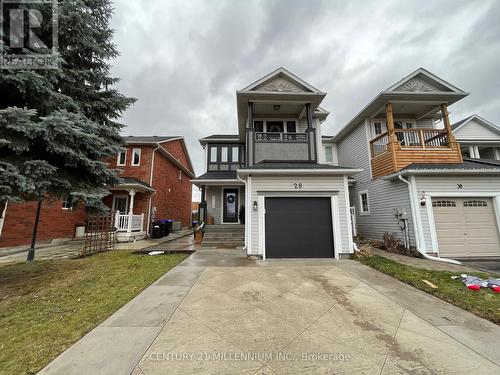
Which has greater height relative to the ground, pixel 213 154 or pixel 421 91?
pixel 421 91

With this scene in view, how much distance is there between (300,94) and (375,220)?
764 centimetres

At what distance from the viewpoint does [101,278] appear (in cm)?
522

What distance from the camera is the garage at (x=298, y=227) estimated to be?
24.9 ft

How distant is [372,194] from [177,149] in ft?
53.8

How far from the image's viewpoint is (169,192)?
17438mm

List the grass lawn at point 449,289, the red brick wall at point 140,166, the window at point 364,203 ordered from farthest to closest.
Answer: the red brick wall at point 140,166 → the window at point 364,203 → the grass lawn at point 449,289

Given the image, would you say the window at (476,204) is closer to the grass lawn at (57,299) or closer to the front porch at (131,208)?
the grass lawn at (57,299)

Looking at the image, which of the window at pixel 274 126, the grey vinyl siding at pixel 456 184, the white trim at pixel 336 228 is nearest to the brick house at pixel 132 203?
the window at pixel 274 126

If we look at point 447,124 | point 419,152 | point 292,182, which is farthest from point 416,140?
point 292,182

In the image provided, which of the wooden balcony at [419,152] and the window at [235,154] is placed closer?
the wooden balcony at [419,152]

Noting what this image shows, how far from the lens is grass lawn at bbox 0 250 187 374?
242cm

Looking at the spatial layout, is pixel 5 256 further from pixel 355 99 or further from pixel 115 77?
pixel 355 99

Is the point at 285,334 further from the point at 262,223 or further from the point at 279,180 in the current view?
the point at 279,180

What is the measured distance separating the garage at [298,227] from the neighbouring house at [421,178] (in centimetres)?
376
